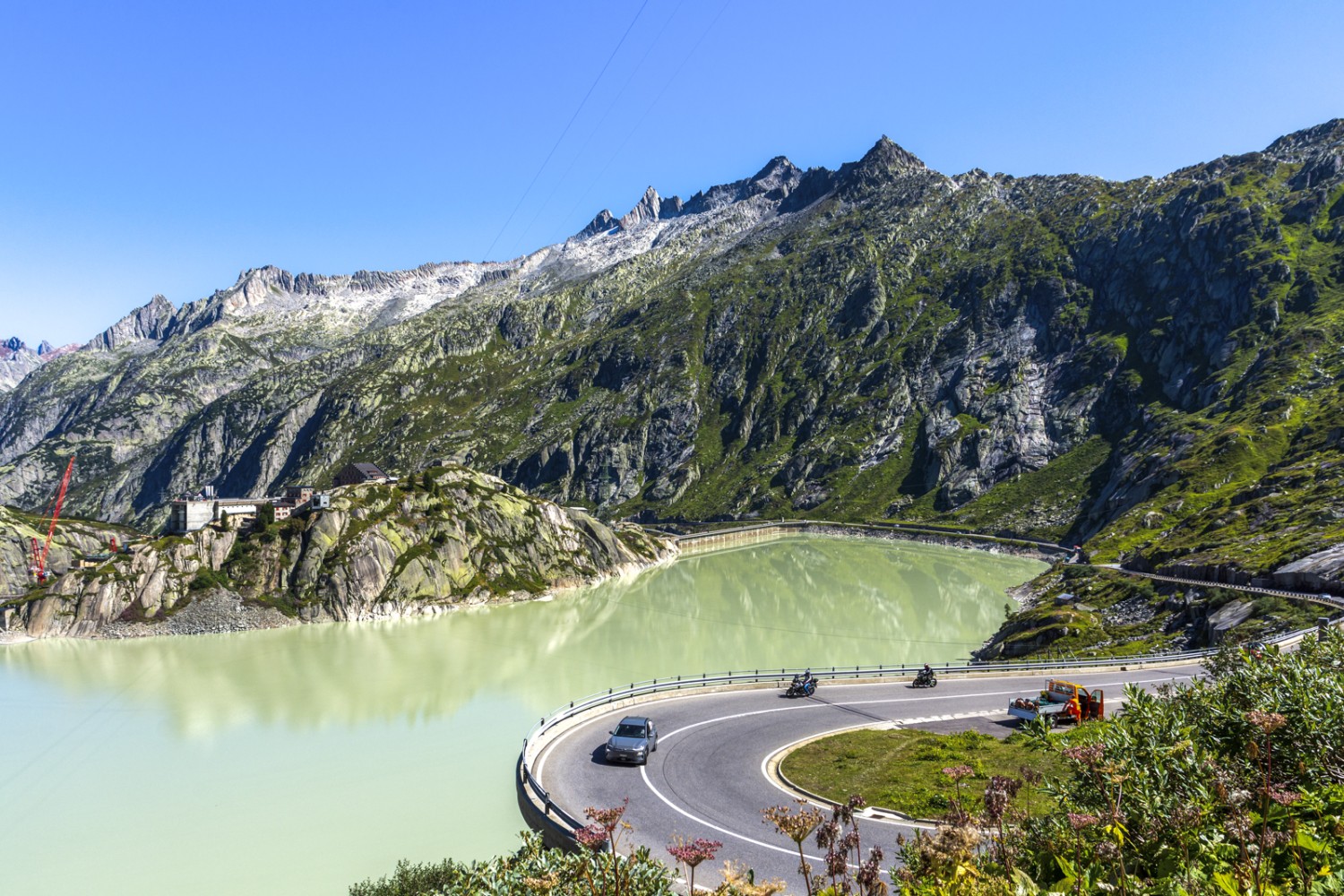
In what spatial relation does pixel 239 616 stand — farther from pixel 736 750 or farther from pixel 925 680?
pixel 925 680

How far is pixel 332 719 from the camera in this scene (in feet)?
179

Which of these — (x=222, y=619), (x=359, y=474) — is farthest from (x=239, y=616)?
(x=359, y=474)

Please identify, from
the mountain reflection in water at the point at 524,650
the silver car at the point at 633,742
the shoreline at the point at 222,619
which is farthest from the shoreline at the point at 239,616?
the silver car at the point at 633,742

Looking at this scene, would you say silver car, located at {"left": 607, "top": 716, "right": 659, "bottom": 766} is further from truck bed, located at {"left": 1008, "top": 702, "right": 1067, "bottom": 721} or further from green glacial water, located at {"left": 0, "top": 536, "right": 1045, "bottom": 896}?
truck bed, located at {"left": 1008, "top": 702, "right": 1067, "bottom": 721}

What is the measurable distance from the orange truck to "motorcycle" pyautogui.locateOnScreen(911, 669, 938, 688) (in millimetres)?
9500

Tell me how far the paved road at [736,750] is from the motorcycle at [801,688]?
714 millimetres

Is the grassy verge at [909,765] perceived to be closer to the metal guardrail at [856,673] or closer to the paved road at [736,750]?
the paved road at [736,750]

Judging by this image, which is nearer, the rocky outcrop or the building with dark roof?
the rocky outcrop

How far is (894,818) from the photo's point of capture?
86.0ft

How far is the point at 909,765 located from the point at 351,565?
86.6m

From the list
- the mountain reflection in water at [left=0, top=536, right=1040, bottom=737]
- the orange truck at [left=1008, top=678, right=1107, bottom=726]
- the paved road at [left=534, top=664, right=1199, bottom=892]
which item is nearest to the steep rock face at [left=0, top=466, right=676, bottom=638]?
the mountain reflection in water at [left=0, top=536, right=1040, bottom=737]

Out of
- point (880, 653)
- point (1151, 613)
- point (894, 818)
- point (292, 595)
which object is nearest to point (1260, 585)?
point (1151, 613)

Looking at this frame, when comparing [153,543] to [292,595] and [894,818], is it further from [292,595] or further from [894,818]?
[894,818]

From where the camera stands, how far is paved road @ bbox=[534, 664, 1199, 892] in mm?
25719
